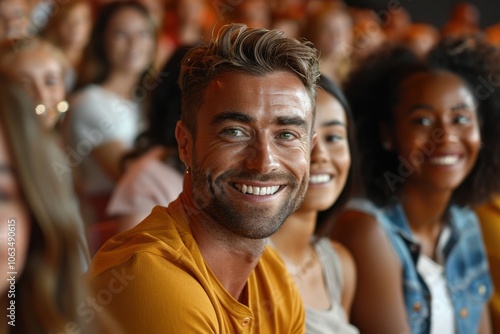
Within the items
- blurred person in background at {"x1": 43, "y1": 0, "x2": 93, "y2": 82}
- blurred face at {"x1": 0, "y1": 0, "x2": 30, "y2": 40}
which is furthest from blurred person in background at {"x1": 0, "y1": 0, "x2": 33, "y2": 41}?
blurred person in background at {"x1": 43, "y1": 0, "x2": 93, "y2": 82}

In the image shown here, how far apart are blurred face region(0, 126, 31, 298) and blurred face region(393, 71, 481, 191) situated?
1.33 metres

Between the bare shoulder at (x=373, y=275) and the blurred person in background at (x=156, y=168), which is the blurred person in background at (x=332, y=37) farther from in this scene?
the bare shoulder at (x=373, y=275)

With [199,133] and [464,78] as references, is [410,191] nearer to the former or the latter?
[464,78]

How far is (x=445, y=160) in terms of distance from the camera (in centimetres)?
188

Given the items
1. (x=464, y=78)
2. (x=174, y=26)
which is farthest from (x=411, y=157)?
(x=174, y=26)

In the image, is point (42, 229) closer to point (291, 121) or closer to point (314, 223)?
point (291, 121)

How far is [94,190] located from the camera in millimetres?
2381

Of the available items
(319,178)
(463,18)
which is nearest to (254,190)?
(319,178)

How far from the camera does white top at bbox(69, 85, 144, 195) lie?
2416 mm

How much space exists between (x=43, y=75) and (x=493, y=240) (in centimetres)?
142

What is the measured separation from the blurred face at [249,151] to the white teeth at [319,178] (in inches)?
17.8

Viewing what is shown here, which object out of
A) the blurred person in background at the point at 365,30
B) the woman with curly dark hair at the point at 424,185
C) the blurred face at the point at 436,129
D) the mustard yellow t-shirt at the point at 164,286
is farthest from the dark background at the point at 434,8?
the mustard yellow t-shirt at the point at 164,286

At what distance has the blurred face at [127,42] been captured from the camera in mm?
2744

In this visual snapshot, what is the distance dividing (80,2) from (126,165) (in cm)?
117
